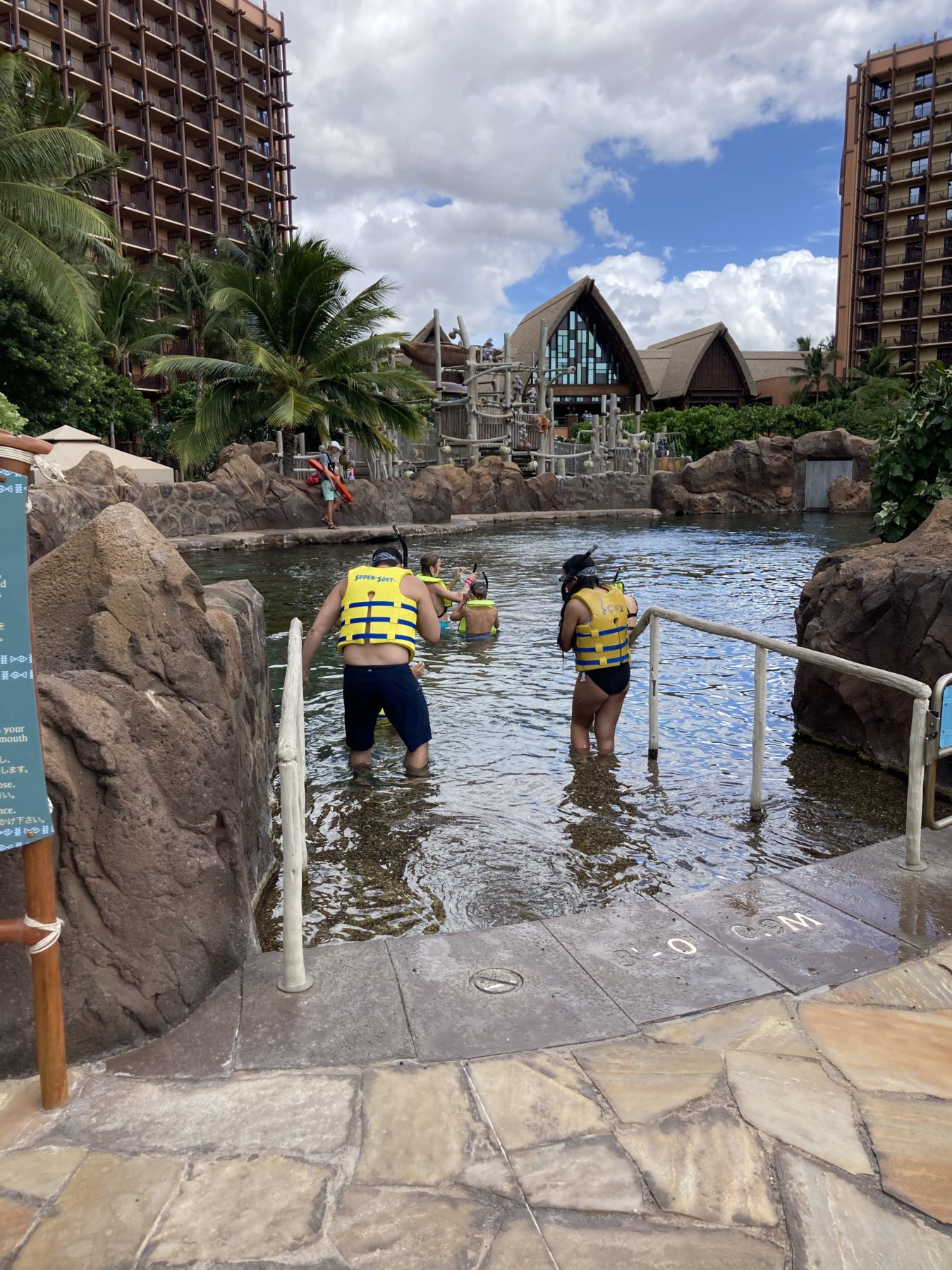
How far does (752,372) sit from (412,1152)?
69.2 metres

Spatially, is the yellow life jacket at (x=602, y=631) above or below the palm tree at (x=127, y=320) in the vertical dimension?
below

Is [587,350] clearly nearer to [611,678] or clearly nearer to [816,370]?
[816,370]

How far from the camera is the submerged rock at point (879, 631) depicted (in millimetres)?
6133

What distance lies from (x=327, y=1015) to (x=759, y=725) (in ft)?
10.0

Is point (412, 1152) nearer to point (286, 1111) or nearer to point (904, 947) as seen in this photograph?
point (286, 1111)

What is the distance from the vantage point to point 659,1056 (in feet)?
8.98

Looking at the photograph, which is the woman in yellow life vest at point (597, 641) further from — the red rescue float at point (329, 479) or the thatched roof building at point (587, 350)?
the thatched roof building at point (587, 350)

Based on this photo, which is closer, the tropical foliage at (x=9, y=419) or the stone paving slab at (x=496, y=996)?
the stone paving slab at (x=496, y=996)

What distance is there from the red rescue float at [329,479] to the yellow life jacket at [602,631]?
18.7 m

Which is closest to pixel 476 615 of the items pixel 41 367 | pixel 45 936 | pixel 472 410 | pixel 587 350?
pixel 45 936

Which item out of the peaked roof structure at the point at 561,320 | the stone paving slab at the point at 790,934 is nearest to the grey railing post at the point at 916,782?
the stone paving slab at the point at 790,934

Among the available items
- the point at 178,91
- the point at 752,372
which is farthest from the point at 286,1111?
the point at 752,372

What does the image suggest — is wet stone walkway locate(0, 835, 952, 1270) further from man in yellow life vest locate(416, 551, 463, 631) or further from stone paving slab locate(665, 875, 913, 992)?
man in yellow life vest locate(416, 551, 463, 631)

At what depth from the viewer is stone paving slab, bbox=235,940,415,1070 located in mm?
2740
